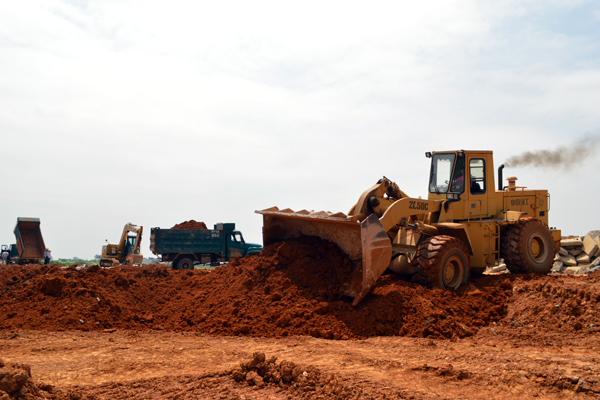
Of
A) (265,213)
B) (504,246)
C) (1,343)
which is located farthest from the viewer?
(504,246)

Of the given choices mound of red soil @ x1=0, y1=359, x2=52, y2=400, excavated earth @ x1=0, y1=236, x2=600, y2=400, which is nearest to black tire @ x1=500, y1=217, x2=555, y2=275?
excavated earth @ x1=0, y1=236, x2=600, y2=400

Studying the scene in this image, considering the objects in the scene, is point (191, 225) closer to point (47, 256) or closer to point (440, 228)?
point (47, 256)

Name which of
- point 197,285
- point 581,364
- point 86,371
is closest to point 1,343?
point 86,371

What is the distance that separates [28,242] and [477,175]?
2452 centimetres

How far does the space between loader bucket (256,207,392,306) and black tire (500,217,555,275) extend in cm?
414

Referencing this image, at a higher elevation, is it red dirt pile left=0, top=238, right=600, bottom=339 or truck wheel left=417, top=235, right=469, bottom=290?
truck wheel left=417, top=235, right=469, bottom=290

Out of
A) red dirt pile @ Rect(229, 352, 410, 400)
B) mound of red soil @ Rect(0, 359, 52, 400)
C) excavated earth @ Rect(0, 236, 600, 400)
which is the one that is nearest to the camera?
mound of red soil @ Rect(0, 359, 52, 400)

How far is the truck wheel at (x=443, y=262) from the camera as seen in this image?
8656 millimetres

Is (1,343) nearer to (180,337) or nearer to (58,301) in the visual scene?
(58,301)

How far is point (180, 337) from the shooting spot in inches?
300

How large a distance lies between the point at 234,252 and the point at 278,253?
44.7ft

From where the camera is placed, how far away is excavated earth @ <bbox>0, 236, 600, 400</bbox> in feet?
16.1

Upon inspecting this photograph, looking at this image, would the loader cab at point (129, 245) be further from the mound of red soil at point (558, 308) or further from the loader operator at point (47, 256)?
the mound of red soil at point (558, 308)

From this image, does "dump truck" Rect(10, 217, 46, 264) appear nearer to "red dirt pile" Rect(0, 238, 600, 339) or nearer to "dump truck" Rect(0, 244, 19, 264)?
"dump truck" Rect(0, 244, 19, 264)
